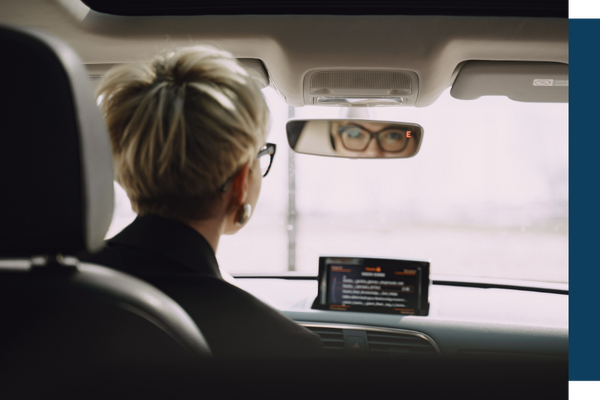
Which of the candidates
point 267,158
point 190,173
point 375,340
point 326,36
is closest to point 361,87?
point 326,36

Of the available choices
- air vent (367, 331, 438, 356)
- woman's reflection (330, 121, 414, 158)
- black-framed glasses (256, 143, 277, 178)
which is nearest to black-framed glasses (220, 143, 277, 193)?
black-framed glasses (256, 143, 277, 178)

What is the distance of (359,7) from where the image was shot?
174 centimetres

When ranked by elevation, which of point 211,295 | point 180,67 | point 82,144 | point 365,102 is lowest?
point 211,295

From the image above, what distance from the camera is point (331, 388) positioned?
2.49ft

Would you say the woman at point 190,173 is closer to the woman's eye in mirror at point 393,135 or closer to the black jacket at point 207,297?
the black jacket at point 207,297

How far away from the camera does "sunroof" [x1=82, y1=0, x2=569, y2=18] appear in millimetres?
1729

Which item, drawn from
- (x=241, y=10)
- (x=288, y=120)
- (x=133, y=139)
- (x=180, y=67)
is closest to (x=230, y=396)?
(x=133, y=139)

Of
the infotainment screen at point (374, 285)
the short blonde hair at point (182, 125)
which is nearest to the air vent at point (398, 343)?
the infotainment screen at point (374, 285)

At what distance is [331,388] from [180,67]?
80cm

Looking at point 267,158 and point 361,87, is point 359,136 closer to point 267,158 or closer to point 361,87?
point 361,87

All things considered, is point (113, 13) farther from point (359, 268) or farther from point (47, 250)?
point (359, 268)

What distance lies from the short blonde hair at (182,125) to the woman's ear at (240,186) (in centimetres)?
3

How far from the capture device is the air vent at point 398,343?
2350 millimetres

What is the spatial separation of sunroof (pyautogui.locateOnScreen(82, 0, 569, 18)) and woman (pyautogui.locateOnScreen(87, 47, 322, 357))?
715mm
